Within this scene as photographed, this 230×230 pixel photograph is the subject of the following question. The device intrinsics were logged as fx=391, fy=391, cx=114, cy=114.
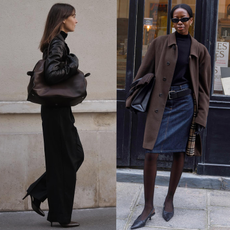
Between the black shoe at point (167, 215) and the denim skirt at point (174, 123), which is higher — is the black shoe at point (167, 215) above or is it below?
below

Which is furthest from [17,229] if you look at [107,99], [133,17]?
[133,17]

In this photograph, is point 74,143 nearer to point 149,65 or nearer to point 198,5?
point 149,65

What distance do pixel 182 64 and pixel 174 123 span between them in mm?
549

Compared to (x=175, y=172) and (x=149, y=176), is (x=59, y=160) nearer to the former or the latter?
(x=149, y=176)

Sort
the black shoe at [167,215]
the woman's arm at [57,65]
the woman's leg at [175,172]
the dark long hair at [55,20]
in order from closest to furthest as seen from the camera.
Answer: the woman's arm at [57,65], the dark long hair at [55,20], the black shoe at [167,215], the woman's leg at [175,172]

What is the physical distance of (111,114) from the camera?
4.06 m

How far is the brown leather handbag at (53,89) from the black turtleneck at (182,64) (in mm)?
918

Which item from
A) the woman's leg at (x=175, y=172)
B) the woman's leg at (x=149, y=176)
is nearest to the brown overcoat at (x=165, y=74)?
the woman's leg at (x=149, y=176)

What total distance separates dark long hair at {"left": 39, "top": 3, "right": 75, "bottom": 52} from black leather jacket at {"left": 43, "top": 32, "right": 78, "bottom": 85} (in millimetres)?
51

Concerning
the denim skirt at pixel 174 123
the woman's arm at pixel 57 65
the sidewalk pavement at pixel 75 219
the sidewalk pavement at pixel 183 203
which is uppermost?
the woman's arm at pixel 57 65

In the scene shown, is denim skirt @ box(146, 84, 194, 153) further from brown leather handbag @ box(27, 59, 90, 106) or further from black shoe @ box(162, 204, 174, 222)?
brown leather handbag @ box(27, 59, 90, 106)

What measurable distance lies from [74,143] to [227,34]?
89.9 inches

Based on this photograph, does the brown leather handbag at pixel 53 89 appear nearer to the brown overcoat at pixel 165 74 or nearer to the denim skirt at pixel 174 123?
the brown overcoat at pixel 165 74

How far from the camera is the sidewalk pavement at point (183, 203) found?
11.8 feet
